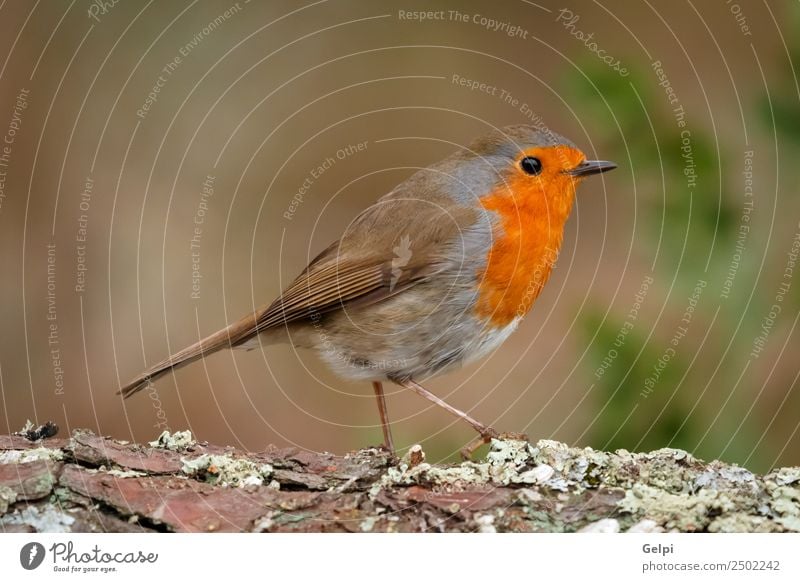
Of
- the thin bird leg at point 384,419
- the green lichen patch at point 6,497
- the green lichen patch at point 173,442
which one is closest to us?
the green lichen patch at point 6,497

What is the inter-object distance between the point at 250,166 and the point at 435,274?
1626 mm

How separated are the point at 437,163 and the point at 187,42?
1518 mm

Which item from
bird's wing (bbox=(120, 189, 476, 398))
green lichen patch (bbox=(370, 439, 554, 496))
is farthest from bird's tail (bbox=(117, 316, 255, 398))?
green lichen patch (bbox=(370, 439, 554, 496))

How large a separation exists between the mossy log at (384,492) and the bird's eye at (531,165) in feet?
3.50

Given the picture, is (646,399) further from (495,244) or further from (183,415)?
(183,415)

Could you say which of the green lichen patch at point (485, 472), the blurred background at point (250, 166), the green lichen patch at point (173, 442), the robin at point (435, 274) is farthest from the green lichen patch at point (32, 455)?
the blurred background at point (250, 166)

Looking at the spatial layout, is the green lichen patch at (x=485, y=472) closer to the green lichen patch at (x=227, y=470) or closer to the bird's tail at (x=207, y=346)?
the green lichen patch at (x=227, y=470)

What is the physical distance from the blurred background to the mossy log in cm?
78

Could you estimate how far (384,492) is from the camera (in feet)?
8.29

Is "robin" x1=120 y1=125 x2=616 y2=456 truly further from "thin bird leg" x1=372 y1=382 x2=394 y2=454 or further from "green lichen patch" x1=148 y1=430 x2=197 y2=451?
"green lichen patch" x1=148 y1=430 x2=197 y2=451

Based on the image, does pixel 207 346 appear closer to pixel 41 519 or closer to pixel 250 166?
pixel 41 519

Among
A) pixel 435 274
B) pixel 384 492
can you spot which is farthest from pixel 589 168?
pixel 384 492

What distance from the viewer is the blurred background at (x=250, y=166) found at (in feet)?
13.3

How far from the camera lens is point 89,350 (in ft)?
13.8
